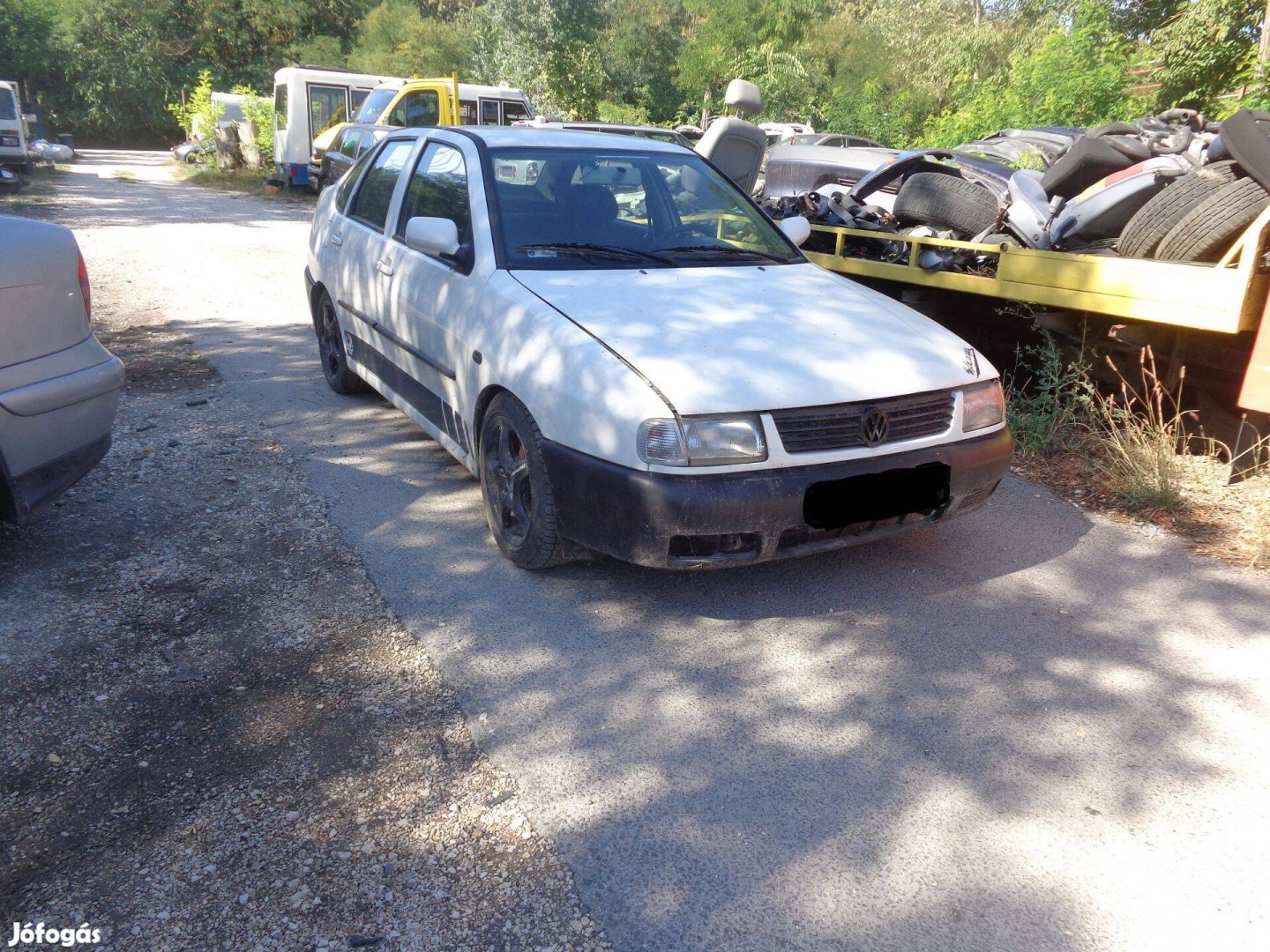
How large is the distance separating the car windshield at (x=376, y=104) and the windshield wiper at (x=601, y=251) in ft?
50.4

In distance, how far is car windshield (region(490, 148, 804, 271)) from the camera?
14.2 feet

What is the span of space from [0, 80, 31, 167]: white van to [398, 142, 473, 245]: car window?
2341cm

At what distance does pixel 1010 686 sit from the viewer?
3.29 meters

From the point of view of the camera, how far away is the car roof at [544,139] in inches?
186

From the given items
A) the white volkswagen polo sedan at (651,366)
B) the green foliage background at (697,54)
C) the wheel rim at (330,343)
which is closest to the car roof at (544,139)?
the white volkswagen polo sedan at (651,366)

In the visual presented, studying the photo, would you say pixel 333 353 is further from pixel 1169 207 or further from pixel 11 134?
pixel 11 134

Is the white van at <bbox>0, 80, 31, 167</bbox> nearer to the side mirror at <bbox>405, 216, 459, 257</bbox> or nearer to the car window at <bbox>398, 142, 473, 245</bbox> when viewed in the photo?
the car window at <bbox>398, 142, 473, 245</bbox>

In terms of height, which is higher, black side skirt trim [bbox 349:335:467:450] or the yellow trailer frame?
the yellow trailer frame

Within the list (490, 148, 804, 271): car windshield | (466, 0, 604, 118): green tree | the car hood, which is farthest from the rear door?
(466, 0, 604, 118): green tree

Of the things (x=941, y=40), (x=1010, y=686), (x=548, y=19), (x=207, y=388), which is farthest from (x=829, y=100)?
(x=1010, y=686)

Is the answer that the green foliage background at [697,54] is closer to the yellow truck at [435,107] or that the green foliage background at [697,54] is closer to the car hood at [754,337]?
the yellow truck at [435,107]

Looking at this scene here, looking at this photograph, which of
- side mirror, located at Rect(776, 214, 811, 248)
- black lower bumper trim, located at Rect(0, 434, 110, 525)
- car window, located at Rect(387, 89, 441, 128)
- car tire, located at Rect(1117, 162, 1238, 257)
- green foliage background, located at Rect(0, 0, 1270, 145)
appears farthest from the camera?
car window, located at Rect(387, 89, 441, 128)

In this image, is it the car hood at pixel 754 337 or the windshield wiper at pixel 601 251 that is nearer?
the car hood at pixel 754 337

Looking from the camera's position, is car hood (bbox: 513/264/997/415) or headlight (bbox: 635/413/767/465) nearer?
headlight (bbox: 635/413/767/465)
